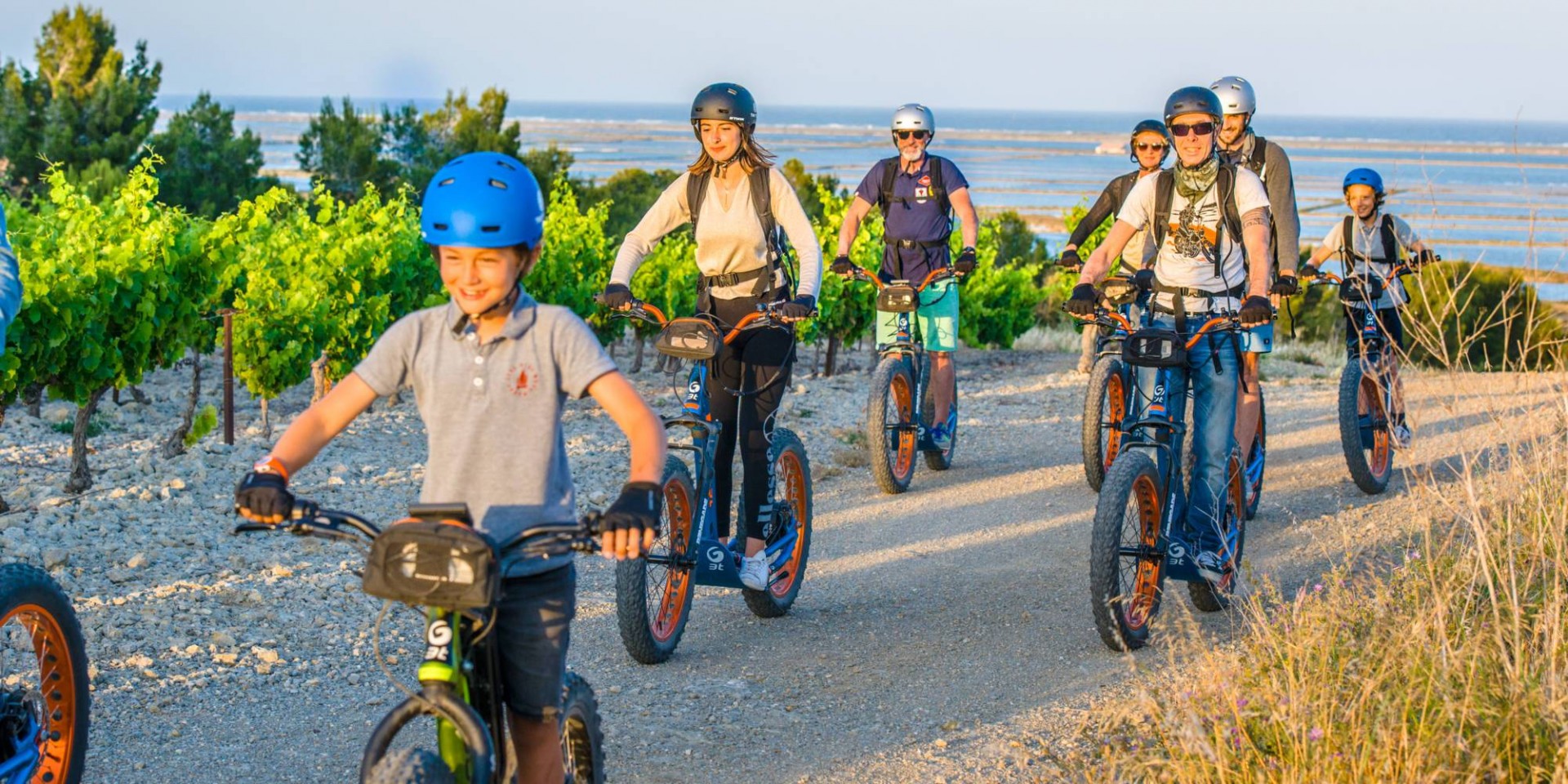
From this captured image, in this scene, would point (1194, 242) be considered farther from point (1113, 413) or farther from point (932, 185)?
point (932, 185)

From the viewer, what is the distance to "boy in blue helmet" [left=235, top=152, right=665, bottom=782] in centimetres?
345

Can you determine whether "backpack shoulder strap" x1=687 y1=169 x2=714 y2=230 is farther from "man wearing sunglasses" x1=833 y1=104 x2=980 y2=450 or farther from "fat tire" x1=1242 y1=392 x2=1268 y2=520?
"fat tire" x1=1242 y1=392 x2=1268 y2=520

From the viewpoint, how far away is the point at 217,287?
10.1 metres

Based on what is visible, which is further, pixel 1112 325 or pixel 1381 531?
pixel 1381 531

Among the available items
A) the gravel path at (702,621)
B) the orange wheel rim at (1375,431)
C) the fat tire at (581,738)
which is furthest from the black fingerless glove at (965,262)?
the fat tire at (581,738)

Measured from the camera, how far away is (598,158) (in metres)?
92.1

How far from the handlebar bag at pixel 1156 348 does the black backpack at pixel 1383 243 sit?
3758mm

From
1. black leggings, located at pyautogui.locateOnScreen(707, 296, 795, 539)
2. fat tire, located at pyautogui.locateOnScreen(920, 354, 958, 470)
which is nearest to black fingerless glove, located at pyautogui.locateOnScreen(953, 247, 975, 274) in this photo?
fat tire, located at pyautogui.locateOnScreen(920, 354, 958, 470)

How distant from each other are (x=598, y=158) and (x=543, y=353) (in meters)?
90.2

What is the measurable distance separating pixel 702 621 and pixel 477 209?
3.76 m

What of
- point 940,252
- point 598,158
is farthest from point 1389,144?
point 940,252

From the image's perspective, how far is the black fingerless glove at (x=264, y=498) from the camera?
125 inches

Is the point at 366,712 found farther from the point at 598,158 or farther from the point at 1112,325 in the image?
the point at 598,158

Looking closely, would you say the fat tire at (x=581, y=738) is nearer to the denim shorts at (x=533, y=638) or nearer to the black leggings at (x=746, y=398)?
the denim shorts at (x=533, y=638)
